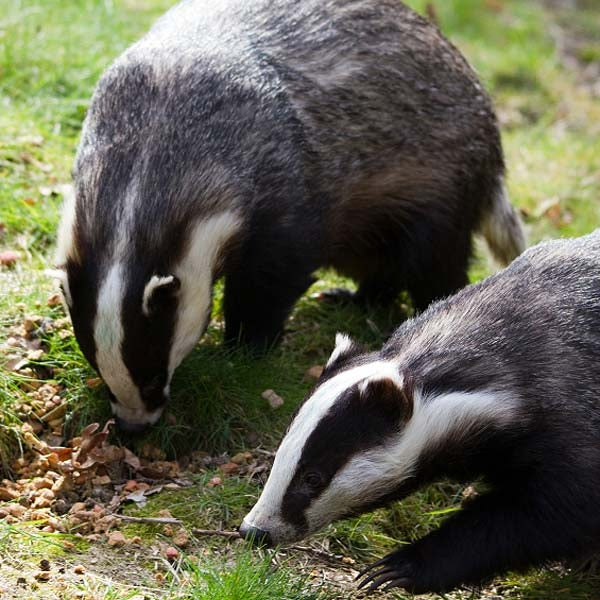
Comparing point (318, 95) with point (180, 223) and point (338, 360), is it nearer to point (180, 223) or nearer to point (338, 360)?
point (180, 223)

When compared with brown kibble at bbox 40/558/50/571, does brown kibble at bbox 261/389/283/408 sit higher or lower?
lower

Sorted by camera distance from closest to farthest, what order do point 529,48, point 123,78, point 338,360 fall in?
point 338,360, point 123,78, point 529,48

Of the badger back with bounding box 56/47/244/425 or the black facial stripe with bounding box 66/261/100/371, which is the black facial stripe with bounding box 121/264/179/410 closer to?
the badger back with bounding box 56/47/244/425

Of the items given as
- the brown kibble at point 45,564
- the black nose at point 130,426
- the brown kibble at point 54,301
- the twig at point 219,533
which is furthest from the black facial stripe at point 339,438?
the brown kibble at point 54,301

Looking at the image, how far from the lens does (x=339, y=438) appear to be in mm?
3812

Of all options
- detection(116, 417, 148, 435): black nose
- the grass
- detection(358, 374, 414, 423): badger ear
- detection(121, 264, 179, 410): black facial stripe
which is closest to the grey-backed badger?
detection(358, 374, 414, 423): badger ear

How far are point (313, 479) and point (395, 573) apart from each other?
49 cm

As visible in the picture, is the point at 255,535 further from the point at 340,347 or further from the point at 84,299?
the point at 84,299

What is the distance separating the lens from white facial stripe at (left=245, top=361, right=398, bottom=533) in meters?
3.81

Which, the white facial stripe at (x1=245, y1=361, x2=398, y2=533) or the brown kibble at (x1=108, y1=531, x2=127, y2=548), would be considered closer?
the white facial stripe at (x1=245, y1=361, x2=398, y2=533)

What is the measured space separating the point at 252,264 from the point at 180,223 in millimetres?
569

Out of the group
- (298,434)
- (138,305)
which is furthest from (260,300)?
(298,434)

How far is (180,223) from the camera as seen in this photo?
15.5 feet

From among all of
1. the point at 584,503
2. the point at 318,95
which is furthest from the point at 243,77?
the point at 584,503
